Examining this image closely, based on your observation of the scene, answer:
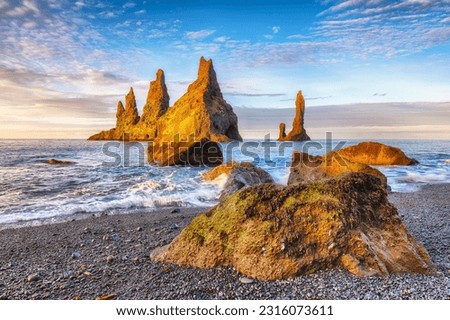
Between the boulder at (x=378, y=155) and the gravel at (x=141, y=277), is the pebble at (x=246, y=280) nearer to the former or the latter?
the gravel at (x=141, y=277)

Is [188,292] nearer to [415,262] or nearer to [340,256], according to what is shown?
[340,256]

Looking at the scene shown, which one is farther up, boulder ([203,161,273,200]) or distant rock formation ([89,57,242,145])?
distant rock formation ([89,57,242,145])

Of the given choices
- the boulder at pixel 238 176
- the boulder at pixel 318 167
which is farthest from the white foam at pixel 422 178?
the boulder at pixel 238 176

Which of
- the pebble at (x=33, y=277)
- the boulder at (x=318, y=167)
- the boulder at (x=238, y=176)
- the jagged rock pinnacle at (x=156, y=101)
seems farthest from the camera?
the jagged rock pinnacle at (x=156, y=101)

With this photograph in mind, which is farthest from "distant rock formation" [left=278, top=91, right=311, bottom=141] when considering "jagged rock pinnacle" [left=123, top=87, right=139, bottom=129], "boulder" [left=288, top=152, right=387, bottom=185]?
"boulder" [left=288, top=152, right=387, bottom=185]

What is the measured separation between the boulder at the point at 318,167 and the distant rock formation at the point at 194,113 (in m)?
54.8

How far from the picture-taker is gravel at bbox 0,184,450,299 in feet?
11.6

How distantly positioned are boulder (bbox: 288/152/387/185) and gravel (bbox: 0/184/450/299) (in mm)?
6084

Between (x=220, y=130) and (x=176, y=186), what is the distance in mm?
78899

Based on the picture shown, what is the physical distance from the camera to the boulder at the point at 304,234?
3932 mm

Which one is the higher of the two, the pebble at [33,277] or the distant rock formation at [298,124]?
the distant rock formation at [298,124]

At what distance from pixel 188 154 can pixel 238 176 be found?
379 inches

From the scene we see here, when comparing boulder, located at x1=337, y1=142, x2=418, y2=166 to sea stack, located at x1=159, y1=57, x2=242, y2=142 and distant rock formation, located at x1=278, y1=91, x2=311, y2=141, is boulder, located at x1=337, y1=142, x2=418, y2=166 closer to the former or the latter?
sea stack, located at x1=159, y1=57, x2=242, y2=142

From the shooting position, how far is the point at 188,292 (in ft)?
12.1
